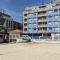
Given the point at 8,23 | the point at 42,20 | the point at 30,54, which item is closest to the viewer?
the point at 30,54

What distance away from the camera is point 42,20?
7656 cm

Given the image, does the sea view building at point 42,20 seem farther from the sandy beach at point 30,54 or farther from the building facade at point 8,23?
the sandy beach at point 30,54

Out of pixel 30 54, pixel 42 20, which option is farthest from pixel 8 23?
pixel 30 54

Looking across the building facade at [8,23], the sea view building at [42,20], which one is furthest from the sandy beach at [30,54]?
the building facade at [8,23]

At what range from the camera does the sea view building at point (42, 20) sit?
73125 millimetres

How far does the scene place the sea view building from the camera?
73.1 m

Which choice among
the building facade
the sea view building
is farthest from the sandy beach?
the building facade

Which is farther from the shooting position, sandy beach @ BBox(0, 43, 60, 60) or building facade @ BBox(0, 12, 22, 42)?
building facade @ BBox(0, 12, 22, 42)

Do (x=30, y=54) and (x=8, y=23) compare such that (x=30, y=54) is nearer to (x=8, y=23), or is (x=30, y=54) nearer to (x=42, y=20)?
(x=42, y=20)

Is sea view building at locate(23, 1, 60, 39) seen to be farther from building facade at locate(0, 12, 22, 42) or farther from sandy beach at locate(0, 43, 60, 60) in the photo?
sandy beach at locate(0, 43, 60, 60)

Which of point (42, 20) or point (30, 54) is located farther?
point (42, 20)

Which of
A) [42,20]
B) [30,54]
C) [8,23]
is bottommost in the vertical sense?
[30,54]

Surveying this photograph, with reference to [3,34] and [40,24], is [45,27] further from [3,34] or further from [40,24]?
[3,34]

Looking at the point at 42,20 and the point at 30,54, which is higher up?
the point at 42,20
